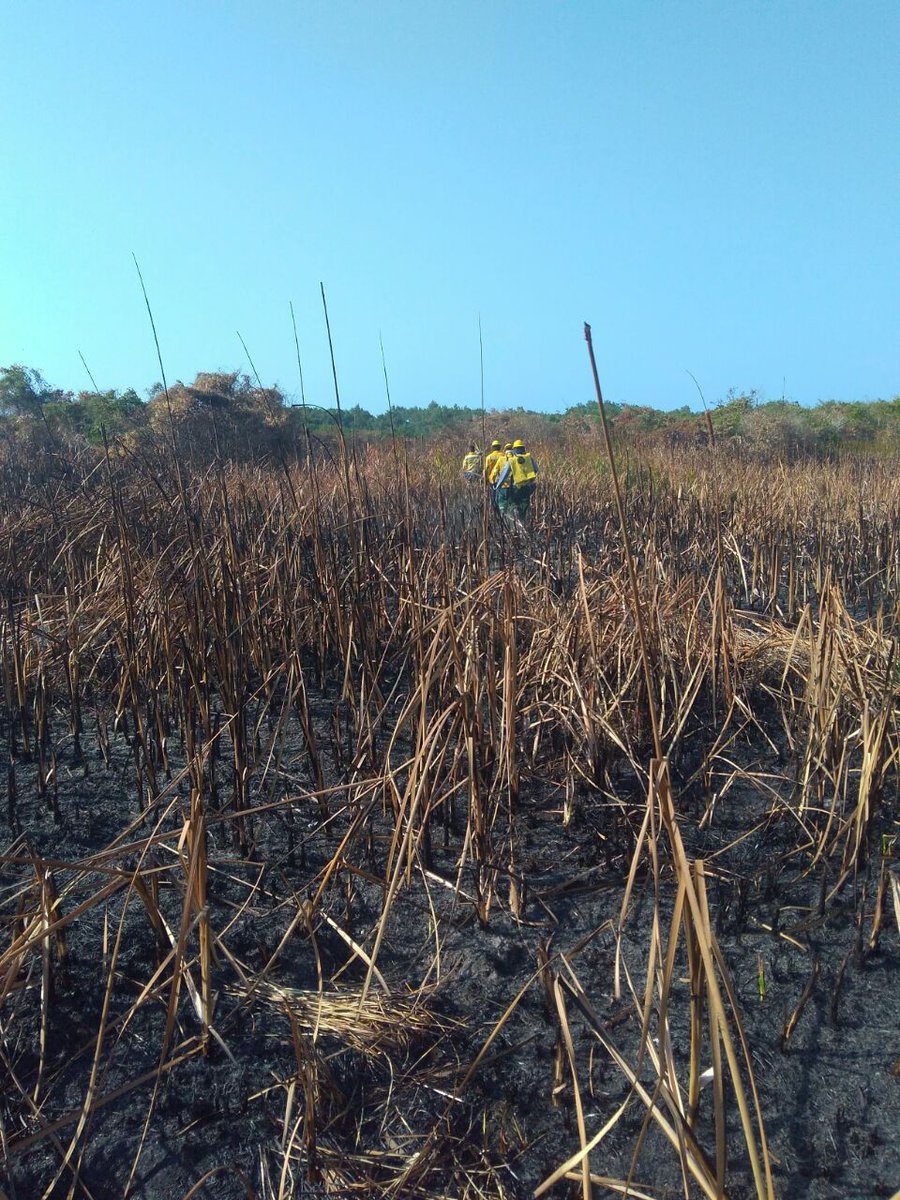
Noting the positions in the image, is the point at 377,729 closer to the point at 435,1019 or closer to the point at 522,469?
the point at 435,1019

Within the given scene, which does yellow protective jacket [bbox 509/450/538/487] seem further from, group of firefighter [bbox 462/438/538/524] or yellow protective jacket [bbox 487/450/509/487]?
yellow protective jacket [bbox 487/450/509/487]

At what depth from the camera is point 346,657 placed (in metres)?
2.48

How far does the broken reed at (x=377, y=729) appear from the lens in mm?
1475

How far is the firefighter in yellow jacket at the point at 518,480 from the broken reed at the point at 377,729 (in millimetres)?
4115

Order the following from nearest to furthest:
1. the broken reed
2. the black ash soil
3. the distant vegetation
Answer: the black ash soil
the broken reed
the distant vegetation

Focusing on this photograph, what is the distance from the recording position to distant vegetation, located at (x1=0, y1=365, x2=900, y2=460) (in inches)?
392

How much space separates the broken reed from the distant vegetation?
457 cm

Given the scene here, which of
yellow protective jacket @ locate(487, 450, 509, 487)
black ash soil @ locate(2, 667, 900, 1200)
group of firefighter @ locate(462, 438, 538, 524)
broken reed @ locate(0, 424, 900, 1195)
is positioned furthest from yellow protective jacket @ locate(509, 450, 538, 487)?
black ash soil @ locate(2, 667, 900, 1200)

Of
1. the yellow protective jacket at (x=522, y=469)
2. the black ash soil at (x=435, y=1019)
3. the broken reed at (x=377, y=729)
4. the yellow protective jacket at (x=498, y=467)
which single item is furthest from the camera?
the yellow protective jacket at (x=498, y=467)

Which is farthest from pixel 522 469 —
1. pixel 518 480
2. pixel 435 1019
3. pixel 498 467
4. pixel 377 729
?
pixel 435 1019

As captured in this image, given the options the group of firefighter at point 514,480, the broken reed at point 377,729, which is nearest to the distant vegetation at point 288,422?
the group of firefighter at point 514,480

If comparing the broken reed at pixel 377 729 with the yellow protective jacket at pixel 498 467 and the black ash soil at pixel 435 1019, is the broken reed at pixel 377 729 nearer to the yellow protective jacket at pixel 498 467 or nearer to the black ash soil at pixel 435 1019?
the black ash soil at pixel 435 1019

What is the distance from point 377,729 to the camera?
2.62 m

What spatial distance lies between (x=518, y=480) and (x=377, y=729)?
5426 millimetres
